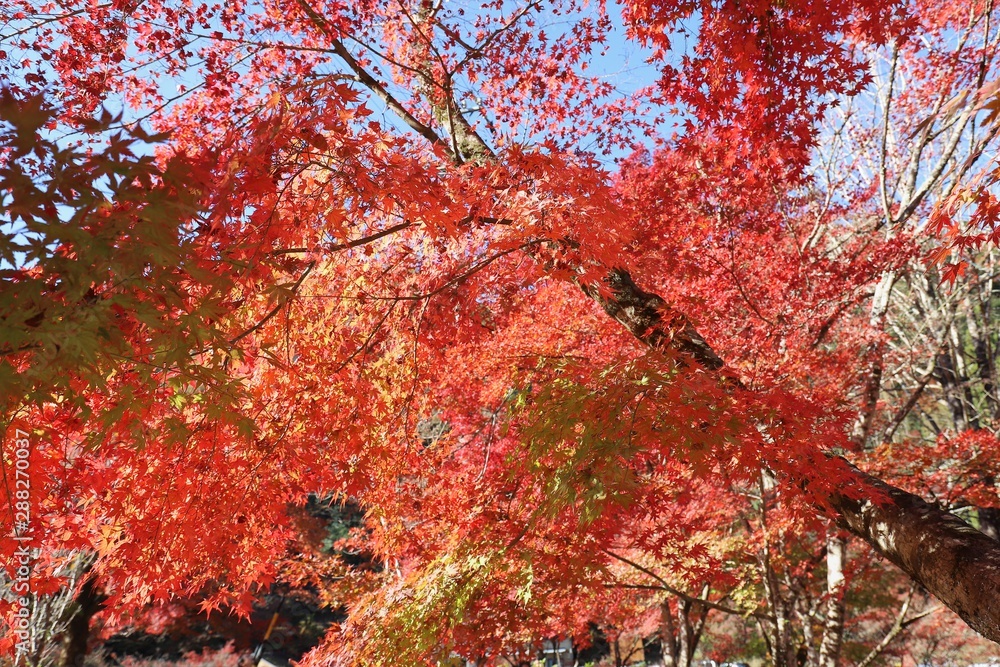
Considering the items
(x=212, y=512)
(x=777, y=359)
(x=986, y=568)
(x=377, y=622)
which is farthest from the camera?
(x=777, y=359)

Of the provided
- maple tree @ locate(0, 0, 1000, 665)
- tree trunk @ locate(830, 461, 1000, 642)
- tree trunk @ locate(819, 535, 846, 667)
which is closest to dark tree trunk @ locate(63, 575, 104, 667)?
maple tree @ locate(0, 0, 1000, 665)

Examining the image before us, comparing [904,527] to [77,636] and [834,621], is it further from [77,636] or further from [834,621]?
[77,636]

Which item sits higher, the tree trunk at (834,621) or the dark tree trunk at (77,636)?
the tree trunk at (834,621)

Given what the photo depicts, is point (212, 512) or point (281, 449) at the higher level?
point (281, 449)

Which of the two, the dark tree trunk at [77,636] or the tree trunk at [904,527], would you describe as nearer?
the tree trunk at [904,527]

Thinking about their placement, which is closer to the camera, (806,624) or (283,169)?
(283,169)

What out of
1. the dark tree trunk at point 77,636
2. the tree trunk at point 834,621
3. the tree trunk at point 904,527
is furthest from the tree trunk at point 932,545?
the dark tree trunk at point 77,636

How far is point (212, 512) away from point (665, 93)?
5.35 m

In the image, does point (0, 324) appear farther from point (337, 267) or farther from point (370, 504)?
point (370, 504)

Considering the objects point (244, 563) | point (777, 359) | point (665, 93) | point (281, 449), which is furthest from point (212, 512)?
point (777, 359)

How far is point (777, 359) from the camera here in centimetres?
757

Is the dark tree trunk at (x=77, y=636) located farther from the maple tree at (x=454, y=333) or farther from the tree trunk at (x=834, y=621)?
the tree trunk at (x=834, y=621)

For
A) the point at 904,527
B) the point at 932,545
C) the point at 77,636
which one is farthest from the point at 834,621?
the point at 77,636

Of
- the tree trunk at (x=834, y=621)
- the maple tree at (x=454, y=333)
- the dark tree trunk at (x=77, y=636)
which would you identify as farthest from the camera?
the dark tree trunk at (x=77, y=636)
